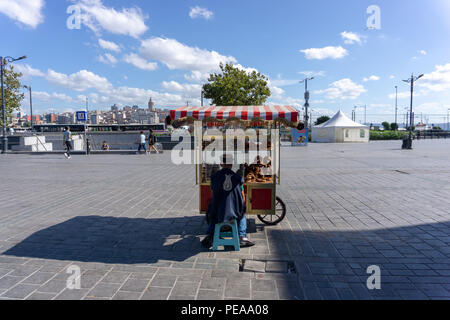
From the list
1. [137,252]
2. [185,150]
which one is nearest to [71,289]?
[137,252]

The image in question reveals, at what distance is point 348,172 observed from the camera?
12.5m

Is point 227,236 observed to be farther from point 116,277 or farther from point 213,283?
point 116,277

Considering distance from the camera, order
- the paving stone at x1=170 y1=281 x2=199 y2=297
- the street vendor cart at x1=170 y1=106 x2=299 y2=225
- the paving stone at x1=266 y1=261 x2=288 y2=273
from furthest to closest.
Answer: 1. the street vendor cart at x1=170 y1=106 x2=299 y2=225
2. the paving stone at x1=266 y1=261 x2=288 y2=273
3. the paving stone at x1=170 y1=281 x2=199 y2=297

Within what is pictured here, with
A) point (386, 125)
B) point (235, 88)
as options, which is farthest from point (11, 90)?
point (386, 125)

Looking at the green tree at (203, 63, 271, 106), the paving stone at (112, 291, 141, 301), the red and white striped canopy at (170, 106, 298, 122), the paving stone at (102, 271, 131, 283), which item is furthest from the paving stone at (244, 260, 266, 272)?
the green tree at (203, 63, 271, 106)

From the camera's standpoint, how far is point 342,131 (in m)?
39.2

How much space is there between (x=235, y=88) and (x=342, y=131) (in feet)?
54.2

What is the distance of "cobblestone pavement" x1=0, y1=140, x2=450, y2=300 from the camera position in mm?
3410

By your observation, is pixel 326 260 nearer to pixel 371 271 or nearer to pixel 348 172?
pixel 371 271

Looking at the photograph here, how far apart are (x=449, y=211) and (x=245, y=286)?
544 centimetres

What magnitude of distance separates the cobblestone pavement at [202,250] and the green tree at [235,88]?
2334 cm

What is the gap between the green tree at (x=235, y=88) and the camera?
101 ft

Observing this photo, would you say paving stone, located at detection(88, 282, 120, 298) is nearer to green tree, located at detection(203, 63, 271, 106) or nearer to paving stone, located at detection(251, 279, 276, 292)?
paving stone, located at detection(251, 279, 276, 292)

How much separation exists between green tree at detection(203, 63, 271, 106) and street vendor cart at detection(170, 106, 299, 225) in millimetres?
25363
